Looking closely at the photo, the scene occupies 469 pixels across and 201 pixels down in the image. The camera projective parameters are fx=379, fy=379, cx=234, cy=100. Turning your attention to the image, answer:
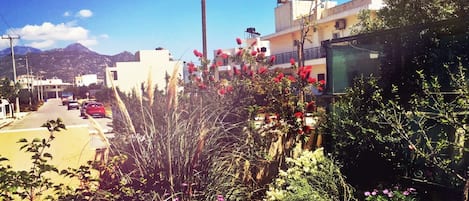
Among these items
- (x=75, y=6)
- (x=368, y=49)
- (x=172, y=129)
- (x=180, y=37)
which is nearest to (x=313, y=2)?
(x=368, y=49)

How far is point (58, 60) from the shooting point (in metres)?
4.03

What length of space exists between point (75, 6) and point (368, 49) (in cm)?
296

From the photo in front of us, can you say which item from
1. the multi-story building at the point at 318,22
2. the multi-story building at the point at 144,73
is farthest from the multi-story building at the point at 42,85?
the multi-story building at the point at 318,22

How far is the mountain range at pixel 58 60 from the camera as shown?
358cm

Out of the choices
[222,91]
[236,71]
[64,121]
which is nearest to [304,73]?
[236,71]

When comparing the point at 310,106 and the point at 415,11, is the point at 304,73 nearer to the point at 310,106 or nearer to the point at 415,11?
the point at 310,106

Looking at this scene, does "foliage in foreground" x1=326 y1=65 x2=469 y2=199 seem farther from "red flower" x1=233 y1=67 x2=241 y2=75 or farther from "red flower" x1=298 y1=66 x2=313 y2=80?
"red flower" x1=233 y1=67 x2=241 y2=75

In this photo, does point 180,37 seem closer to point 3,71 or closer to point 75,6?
point 75,6

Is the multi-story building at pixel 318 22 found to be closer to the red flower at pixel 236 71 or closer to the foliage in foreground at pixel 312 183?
the red flower at pixel 236 71

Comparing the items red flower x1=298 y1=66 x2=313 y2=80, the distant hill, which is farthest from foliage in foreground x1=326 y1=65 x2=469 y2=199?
the distant hill

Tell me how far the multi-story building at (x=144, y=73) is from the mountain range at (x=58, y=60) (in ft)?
0.99

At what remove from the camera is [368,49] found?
3.86 meters

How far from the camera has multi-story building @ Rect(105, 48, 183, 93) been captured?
2.69 meters

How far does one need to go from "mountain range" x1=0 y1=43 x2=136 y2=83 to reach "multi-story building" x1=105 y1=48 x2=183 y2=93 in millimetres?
301
